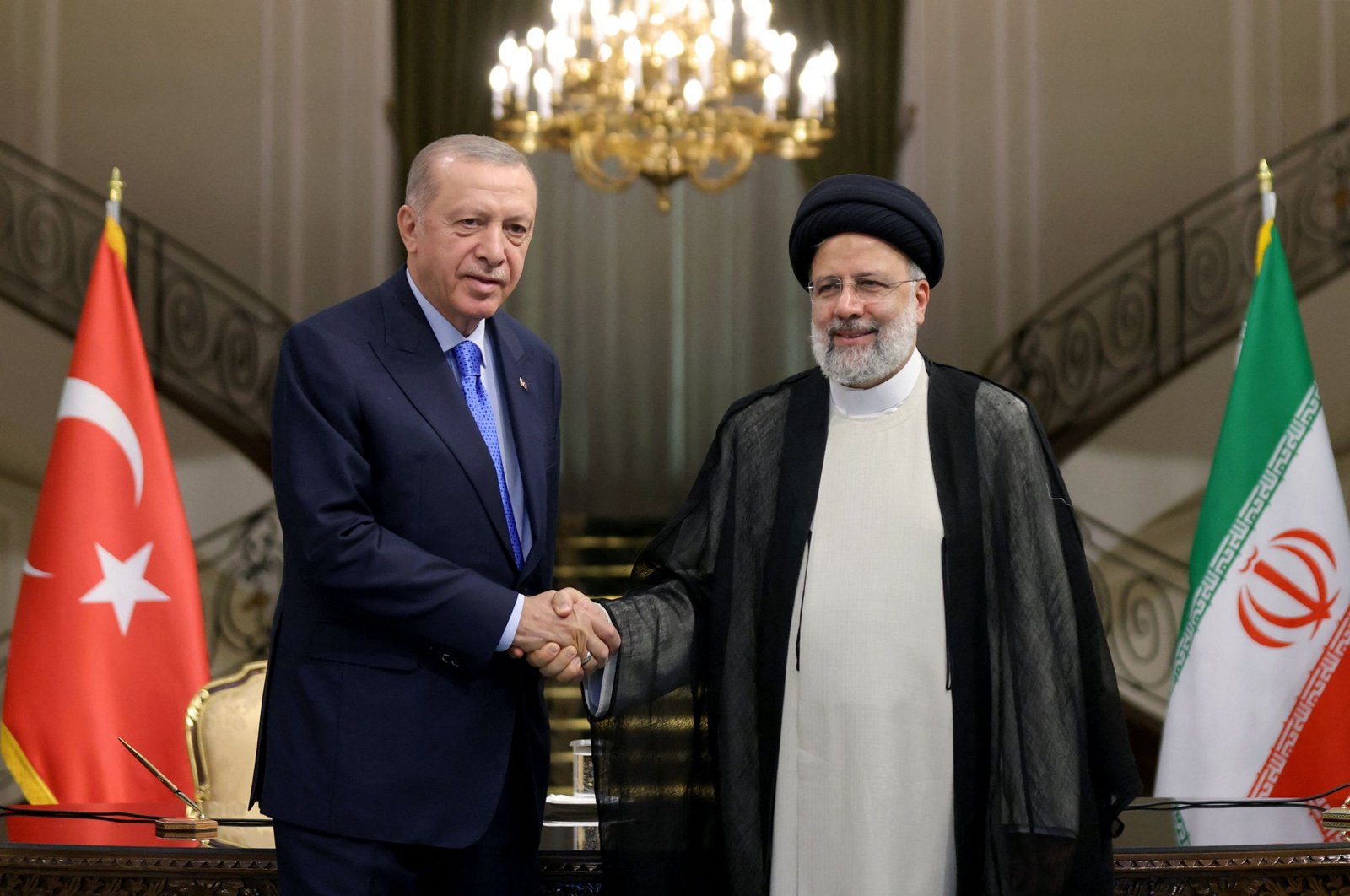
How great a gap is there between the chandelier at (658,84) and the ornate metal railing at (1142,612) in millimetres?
3285

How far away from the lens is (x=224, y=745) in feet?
11.5

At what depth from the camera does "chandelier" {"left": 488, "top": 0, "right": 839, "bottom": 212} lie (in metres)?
6.11

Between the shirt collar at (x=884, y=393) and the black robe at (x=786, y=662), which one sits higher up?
the shirt collar at (x=884, y=393)

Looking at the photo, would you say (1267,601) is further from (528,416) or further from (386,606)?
(386,606)

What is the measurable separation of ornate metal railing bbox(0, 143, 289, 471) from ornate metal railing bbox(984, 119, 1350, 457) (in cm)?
459

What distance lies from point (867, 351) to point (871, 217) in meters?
0.21

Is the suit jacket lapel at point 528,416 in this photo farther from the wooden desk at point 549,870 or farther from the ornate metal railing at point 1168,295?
the ornate metal railing at point 1168,295

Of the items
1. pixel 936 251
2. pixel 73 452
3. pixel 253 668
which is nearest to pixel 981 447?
pixel 936 251

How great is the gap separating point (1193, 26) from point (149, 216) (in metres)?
6.57

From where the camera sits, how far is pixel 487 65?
9.34 metres

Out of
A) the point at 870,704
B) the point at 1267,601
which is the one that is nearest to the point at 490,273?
the point at 870,704

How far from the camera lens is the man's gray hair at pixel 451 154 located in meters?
2.21

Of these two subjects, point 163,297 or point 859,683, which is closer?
point 859,683

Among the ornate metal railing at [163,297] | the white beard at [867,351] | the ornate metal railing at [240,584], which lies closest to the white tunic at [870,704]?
the white beard at [867,351]
